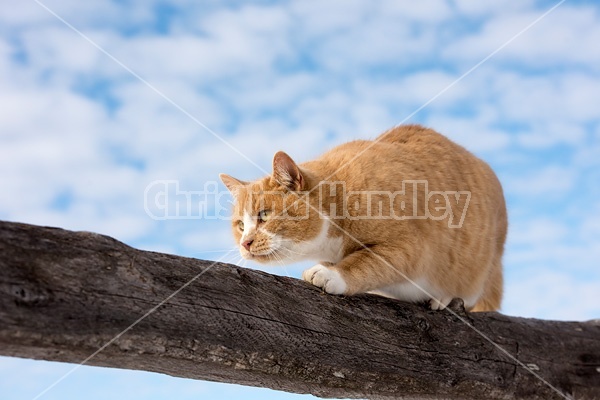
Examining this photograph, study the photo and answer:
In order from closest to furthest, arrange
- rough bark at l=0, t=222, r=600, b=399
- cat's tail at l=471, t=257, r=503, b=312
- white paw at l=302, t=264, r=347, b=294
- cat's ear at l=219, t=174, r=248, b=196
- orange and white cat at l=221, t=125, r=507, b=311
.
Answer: rough bark at l=0, t=222, r=600, b=399 → white paw at l=302, t=264, r=347, b=294 → orange and white cat at l=221, t=125, r=507, b=311 → cat's ear at l=219, t=174, r=248, b=196 → cat's tail at l=471, t=257, r=503, b=312

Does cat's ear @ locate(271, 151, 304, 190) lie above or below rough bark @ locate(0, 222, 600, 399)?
above

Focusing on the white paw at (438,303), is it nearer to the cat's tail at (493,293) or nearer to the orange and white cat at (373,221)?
the orange and white cat at (373,221)

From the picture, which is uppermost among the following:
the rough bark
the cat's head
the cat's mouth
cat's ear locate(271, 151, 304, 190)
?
cat's ear locate(271, 151, 304, 190)

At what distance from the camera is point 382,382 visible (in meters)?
3.12

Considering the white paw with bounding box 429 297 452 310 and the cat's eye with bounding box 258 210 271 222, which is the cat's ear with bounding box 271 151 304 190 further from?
the white paw with bounding box 429 297 452 310

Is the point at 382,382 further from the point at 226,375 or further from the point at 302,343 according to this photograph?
the point at 226,375

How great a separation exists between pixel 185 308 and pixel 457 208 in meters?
2.05

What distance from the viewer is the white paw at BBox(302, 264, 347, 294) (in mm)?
3131

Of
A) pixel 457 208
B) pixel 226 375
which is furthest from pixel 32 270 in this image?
pixel 457 208

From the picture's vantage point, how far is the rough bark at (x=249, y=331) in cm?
226

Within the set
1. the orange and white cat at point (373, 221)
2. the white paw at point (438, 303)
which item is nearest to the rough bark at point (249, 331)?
the white paw at point (438, 303)

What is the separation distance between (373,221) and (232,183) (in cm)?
100

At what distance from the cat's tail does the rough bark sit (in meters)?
0.59

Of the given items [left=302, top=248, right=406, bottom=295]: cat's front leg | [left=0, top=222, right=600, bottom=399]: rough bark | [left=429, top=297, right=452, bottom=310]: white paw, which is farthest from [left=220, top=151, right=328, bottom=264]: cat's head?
[left=429, top=297, right=452, bottom=310]: white paw
